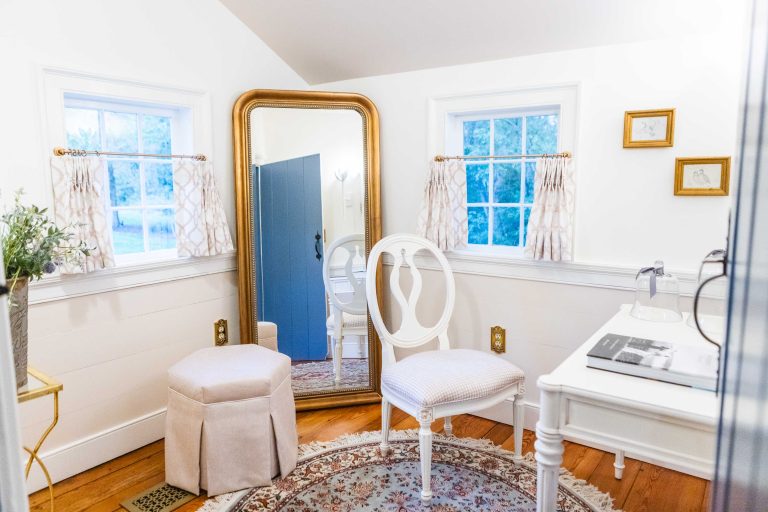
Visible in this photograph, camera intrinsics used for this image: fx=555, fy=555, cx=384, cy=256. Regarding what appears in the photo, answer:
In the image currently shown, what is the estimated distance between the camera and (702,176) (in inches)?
90.2

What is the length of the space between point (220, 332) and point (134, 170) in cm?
96

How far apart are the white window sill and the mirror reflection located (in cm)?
24

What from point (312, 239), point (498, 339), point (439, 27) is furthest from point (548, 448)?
point (439, 27)

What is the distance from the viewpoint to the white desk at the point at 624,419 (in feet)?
4.35

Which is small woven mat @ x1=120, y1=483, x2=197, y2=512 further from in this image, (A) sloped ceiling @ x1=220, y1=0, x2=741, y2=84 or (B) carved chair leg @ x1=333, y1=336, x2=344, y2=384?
(A) sloped ceiling @ x1=220, y1=0, x2=741, y2=84

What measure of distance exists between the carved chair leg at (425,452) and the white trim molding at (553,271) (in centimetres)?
98

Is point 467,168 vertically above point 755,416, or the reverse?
point 467,168

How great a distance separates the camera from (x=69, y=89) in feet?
7.78

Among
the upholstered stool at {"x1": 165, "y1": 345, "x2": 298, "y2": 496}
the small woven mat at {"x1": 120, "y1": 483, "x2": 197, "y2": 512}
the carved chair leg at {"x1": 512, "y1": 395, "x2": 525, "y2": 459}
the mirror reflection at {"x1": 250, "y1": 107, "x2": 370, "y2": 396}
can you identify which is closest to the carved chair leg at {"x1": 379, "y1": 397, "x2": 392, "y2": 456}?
the upholstered stool at {"x1": 165, "y1": 345, "x2": 298, "y2": 496}

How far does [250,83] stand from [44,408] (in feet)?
6.29

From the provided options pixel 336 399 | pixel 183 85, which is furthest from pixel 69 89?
pixel 336 399

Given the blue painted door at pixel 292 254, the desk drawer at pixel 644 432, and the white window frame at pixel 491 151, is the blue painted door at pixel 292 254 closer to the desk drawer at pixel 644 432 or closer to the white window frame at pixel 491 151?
the white window frame at pixel 491 151

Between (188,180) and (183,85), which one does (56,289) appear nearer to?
(188,180)

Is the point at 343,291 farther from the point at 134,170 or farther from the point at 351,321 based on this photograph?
the point at 134,170
